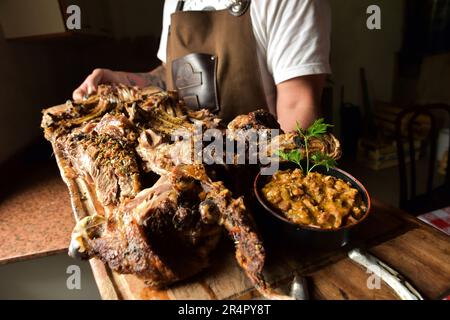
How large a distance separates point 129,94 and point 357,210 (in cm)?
151

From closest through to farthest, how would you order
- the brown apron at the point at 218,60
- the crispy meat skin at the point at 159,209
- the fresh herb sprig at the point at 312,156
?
A: the crispy meat skin at the point at 159,209, the fresh herb sprig at the point at 312,156, the brown apron at the point at 218,60

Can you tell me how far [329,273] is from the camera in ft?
3.33

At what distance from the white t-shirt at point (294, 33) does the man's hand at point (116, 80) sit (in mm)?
1129

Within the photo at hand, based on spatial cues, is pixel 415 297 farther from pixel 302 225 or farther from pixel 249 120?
pixel 249 120

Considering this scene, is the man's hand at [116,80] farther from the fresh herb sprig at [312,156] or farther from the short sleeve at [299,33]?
the fresh herb sprig at [312,156]

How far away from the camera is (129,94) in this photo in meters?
2.01

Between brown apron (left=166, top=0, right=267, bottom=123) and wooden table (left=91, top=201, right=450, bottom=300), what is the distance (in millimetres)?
1056

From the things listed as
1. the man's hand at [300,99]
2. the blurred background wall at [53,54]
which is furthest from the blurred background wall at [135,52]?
the man's hand at [300,99]

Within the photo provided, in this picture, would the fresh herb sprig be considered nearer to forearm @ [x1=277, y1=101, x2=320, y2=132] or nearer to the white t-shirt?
forearm @ [x1=277, y1=101, x2=320, y2=132]

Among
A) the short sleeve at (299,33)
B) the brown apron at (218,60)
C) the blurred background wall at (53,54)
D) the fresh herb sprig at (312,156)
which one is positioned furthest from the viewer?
the blurred background wall at (53,54)

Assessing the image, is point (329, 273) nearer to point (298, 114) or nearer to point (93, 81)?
point (298, 114)

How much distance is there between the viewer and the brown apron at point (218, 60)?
188cm

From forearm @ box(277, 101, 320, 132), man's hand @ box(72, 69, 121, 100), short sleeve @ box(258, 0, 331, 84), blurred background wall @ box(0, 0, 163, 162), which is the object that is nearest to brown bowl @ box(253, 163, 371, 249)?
forearm @ box(277, 101, 320, 132)
